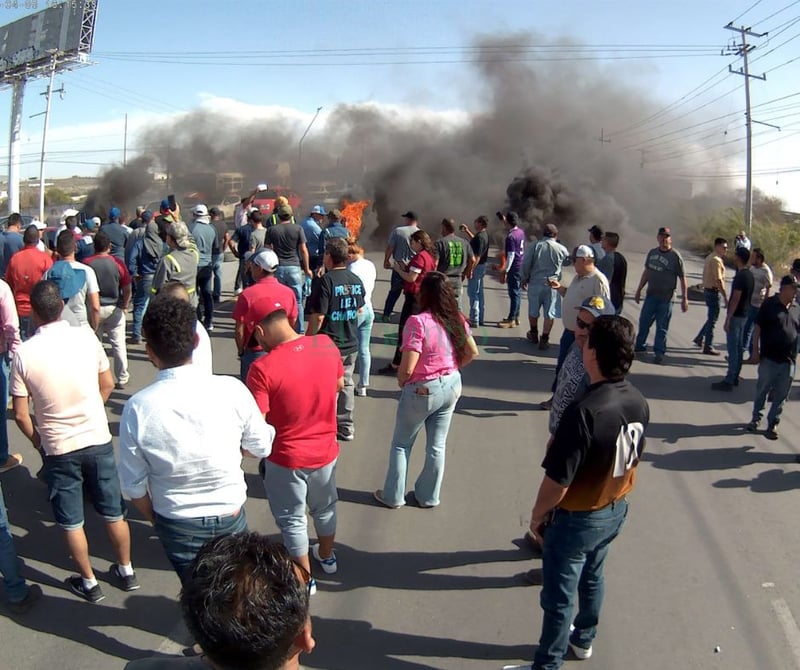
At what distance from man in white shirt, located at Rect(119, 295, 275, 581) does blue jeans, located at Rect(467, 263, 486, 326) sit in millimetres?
7278

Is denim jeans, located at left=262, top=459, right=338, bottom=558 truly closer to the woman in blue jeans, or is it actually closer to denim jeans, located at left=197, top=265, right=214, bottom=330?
the woman in blue jeans

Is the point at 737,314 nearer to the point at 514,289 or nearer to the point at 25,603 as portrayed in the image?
the point at 514,289

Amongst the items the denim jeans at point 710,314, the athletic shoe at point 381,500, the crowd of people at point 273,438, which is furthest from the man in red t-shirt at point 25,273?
the denim jeans at point 710,314

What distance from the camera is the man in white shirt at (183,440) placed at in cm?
257

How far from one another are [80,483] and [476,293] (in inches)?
285

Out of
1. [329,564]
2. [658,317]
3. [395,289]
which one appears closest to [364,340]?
[395,289]

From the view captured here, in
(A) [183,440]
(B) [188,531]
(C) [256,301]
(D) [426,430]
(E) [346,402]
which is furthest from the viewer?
(E) [346,402]

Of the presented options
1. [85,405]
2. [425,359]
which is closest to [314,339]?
[425,359]

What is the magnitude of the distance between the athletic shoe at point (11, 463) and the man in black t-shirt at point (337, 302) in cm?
250

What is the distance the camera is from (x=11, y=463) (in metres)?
5.12

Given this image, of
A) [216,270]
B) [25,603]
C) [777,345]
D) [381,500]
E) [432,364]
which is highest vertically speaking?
[777,345]

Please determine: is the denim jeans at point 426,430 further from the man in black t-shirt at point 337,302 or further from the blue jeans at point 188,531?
the blue jeans at point 188,531

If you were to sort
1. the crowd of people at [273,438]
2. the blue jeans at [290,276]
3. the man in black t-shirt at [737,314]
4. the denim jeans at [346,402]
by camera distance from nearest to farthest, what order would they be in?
1. the crowd of people at [273,438]
2. the denim jeans at [346,402]
3. the man in black t-shirt at [737,314]
4. the blue jeans at [290,276]

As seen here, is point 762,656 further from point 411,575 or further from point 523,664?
point 411,575
